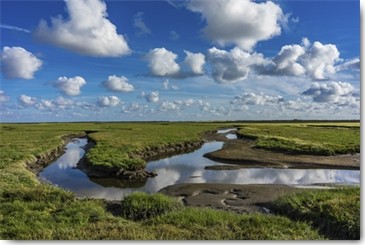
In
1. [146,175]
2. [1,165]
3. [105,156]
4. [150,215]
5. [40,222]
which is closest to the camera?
[40,222]

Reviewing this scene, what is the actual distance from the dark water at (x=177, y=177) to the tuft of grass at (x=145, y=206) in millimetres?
6590

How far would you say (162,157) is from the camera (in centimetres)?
4409

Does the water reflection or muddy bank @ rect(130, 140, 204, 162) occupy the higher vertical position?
muddy bank @ rect(130, 140, 204, 162)

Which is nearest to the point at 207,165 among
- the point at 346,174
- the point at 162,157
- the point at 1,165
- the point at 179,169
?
the point at 179,169

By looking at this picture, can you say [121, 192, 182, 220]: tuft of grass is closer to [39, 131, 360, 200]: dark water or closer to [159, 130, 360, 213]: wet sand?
[159, 130, 360, 213]: wet sand

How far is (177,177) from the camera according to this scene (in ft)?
100

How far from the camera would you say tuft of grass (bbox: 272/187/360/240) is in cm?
1298

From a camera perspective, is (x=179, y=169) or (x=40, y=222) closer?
(x=40, y=222)

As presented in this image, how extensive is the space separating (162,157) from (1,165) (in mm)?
19667

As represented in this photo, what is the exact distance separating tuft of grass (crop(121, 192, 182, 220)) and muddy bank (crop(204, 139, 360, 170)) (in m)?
19.1

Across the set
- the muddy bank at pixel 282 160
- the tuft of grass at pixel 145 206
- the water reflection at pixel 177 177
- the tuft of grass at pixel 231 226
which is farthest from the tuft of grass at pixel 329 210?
the muddy bank at pixel 282 160

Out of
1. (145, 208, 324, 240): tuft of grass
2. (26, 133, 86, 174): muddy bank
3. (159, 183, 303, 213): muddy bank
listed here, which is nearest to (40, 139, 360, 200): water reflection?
(26, 133, 86, 174): muddy bank

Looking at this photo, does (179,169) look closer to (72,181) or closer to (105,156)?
(105,156)

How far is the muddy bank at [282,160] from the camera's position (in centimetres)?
3708
